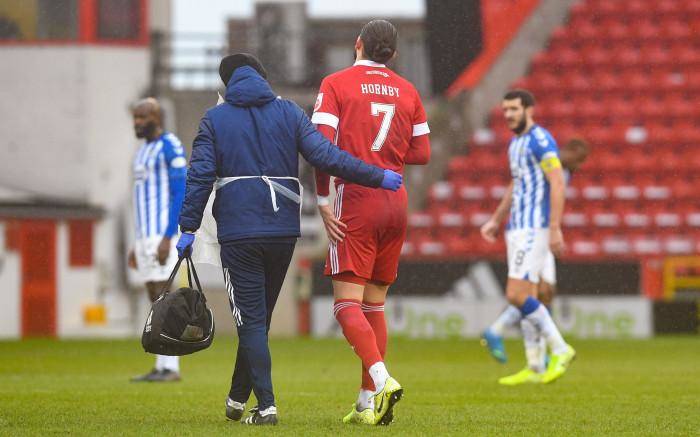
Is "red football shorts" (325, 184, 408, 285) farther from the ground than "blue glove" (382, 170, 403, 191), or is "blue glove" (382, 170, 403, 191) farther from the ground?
"blue glove" (382, 170, 403, 191)

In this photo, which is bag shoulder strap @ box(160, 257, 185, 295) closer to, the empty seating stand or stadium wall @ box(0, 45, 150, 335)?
the empty seating stand

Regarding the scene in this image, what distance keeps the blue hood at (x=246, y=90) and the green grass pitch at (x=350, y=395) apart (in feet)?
4.94

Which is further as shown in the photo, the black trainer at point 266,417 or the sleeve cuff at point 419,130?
the sleeve cuff at point 419,130

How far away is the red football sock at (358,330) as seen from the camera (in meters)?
6.29

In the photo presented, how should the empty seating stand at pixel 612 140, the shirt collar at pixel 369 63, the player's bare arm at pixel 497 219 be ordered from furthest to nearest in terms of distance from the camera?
the empty seating stand at pixel 612 140
the player's bare arm at pixel 497 219
the shirt collar at pixel 369 63

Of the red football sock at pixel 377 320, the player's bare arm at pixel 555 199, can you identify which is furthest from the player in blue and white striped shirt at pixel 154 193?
the red football sock at pixel 377 320

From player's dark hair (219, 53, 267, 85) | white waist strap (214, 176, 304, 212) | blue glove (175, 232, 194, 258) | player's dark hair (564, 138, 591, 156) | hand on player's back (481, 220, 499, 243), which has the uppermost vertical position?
player's dark hair (219, 53, 267, 85)

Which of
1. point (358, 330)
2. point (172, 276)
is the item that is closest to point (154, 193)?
point (172, 276)

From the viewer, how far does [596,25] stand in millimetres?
24688

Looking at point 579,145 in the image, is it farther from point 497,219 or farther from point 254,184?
point 254,184

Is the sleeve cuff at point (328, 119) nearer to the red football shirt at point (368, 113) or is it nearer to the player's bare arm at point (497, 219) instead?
the red football shirt at point (368, 113)

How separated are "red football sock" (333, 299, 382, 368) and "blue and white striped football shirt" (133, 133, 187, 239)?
3.30 m

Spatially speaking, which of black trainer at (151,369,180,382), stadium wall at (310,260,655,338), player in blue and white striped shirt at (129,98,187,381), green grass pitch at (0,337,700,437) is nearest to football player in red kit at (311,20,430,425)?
green grass pitch at (0,337,700,437)

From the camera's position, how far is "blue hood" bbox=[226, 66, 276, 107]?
6.32 metres
